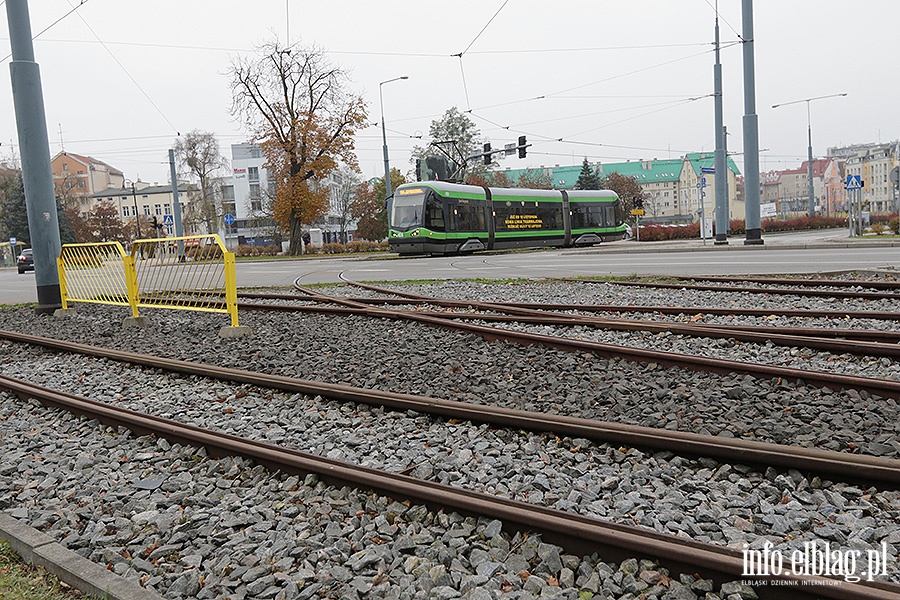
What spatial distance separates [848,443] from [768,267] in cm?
1373

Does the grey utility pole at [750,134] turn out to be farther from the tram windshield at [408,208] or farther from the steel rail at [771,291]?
the steel rail at [771,291]

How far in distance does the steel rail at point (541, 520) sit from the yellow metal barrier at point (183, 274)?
211 inches

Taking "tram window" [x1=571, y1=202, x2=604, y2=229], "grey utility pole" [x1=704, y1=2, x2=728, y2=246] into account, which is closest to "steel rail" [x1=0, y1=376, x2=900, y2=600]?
"grey utility pole" [x1=704, y1=2, x2=728, y2=246]

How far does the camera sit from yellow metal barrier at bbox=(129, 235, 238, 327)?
11.1 m

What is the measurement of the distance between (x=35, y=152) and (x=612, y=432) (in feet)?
41.5

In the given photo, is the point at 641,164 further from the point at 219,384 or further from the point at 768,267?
→ the point at 219,384

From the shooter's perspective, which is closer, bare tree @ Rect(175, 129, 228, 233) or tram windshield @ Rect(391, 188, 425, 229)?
tram windshield @ Rect(391, 188, 425, 229)

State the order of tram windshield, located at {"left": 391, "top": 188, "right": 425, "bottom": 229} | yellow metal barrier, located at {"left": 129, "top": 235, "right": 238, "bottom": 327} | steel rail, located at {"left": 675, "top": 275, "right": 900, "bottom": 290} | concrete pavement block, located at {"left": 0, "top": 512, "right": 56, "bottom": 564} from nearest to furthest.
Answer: concrete pavement block, located at {"left": 0, "top": 512, "right": 56, "bottom": 564} < yellow metal barrier, located at {"left": 129, "top": 235, "right": 238, "bottom": 327} < steel rail, located at {"left": 675, "top": 275, "right": 900, "bottom": 290} < tram windshield, located at {"left": 391, "top": 188, "right": 425, "bottom": 229}

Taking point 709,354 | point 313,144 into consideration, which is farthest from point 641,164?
point 709,354

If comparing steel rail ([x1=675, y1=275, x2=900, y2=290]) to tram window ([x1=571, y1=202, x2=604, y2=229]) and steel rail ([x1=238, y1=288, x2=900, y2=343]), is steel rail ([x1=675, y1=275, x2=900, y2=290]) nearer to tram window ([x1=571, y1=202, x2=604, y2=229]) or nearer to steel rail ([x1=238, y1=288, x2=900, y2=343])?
steel rail ([x1=238, y1=288, x2=900, y2=343])

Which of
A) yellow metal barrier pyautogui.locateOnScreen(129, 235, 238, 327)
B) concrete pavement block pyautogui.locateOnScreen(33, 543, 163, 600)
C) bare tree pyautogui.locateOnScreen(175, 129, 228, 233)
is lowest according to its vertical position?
concrete pavement block pyautogui.locateOnScreen(33, 543, 163, 600)

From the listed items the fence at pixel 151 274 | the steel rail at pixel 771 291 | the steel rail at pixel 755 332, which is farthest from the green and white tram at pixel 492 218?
the steel rail at pixel 755 332

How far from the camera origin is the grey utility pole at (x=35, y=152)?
43.1ft

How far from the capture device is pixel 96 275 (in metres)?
13.3
